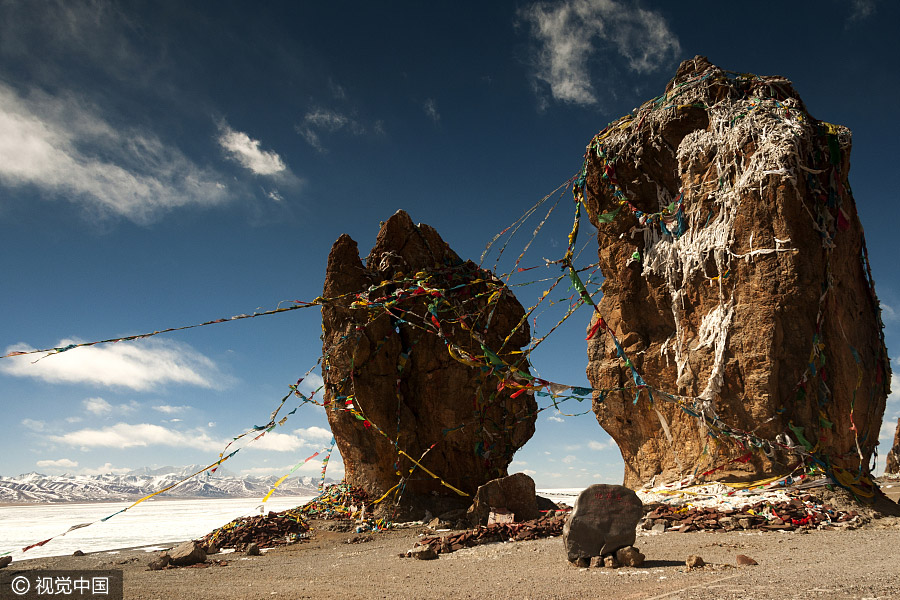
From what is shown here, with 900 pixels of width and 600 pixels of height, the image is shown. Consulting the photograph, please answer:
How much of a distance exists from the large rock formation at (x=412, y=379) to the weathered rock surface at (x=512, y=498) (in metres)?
2.12

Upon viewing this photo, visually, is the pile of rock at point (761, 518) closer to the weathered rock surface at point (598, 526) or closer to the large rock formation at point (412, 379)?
the weathered rock surface at point (598, 526)

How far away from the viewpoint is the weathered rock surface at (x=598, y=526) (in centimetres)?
514

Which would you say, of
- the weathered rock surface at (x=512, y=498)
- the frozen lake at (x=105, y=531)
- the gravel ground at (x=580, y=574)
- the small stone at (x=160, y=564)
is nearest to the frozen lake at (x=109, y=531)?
the frozen lake at (x=105, y=531)

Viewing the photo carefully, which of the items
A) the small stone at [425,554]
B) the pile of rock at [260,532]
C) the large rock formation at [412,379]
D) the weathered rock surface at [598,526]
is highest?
the large rock formation at [412,379]

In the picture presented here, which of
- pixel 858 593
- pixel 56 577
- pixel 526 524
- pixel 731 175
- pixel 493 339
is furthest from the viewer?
pixel 493 339

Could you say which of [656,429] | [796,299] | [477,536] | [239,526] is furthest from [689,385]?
[239,526]

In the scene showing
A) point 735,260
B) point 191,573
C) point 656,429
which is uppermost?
point 735,260

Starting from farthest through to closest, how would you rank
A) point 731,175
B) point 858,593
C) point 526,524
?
point 731,175
point 526,524
point 858,593

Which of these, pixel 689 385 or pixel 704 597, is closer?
pixel 704 597

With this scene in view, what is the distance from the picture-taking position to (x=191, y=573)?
6980 millimetres

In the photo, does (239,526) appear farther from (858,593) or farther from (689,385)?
(858,593)

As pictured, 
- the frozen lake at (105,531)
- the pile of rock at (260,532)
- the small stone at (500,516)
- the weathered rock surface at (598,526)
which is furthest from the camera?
the frozen lake at (105,531)

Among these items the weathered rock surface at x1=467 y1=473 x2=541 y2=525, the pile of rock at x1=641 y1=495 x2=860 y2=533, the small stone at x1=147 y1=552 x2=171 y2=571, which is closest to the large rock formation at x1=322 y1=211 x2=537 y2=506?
the weathered rock surface at x1=467 y1=473 x2=541 y2=525

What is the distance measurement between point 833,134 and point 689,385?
15.0 feet
